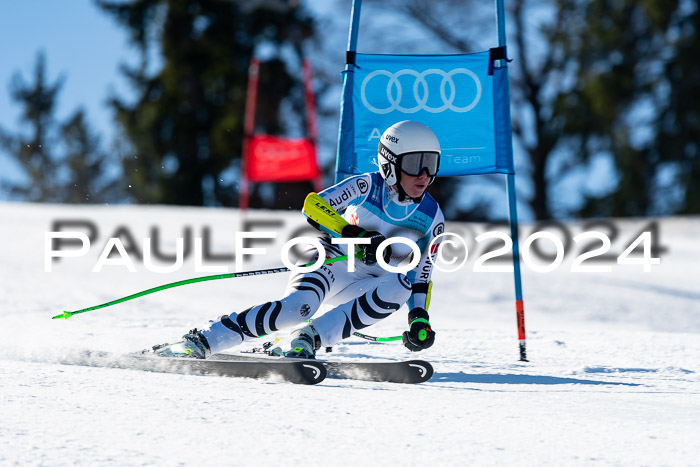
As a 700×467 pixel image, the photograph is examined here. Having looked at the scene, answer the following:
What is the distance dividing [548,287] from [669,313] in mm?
1448

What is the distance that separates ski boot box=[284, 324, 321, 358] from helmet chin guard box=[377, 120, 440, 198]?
32.5 inches

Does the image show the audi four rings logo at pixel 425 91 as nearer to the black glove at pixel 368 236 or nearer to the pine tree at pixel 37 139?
the black glove at pixel 368 236

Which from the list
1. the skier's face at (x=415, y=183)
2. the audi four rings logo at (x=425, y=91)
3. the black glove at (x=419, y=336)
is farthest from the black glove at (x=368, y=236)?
the audi four rings logo at (x=425, y=91)

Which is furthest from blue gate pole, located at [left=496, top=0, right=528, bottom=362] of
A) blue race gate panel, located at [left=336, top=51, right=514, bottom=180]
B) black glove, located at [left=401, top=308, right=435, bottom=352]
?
black glove, located at [left=401, top=308, right=435, bottom=352]

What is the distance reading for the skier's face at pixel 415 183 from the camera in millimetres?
4277

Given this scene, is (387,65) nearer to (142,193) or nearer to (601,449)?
(601,449)

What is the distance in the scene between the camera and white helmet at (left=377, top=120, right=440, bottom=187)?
13.9 ft

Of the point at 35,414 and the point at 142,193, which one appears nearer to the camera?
the point at 35,414

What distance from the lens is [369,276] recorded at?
177 inches

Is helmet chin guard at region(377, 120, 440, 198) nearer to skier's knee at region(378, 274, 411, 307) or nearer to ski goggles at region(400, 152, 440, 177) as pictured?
ski goggles at region(400, 152, 440, 177)

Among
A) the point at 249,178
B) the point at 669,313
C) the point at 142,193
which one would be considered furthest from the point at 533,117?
the point at 669,313

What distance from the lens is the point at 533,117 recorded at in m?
22.9

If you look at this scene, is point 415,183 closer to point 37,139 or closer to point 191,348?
point 191,348

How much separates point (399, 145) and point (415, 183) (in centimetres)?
20
